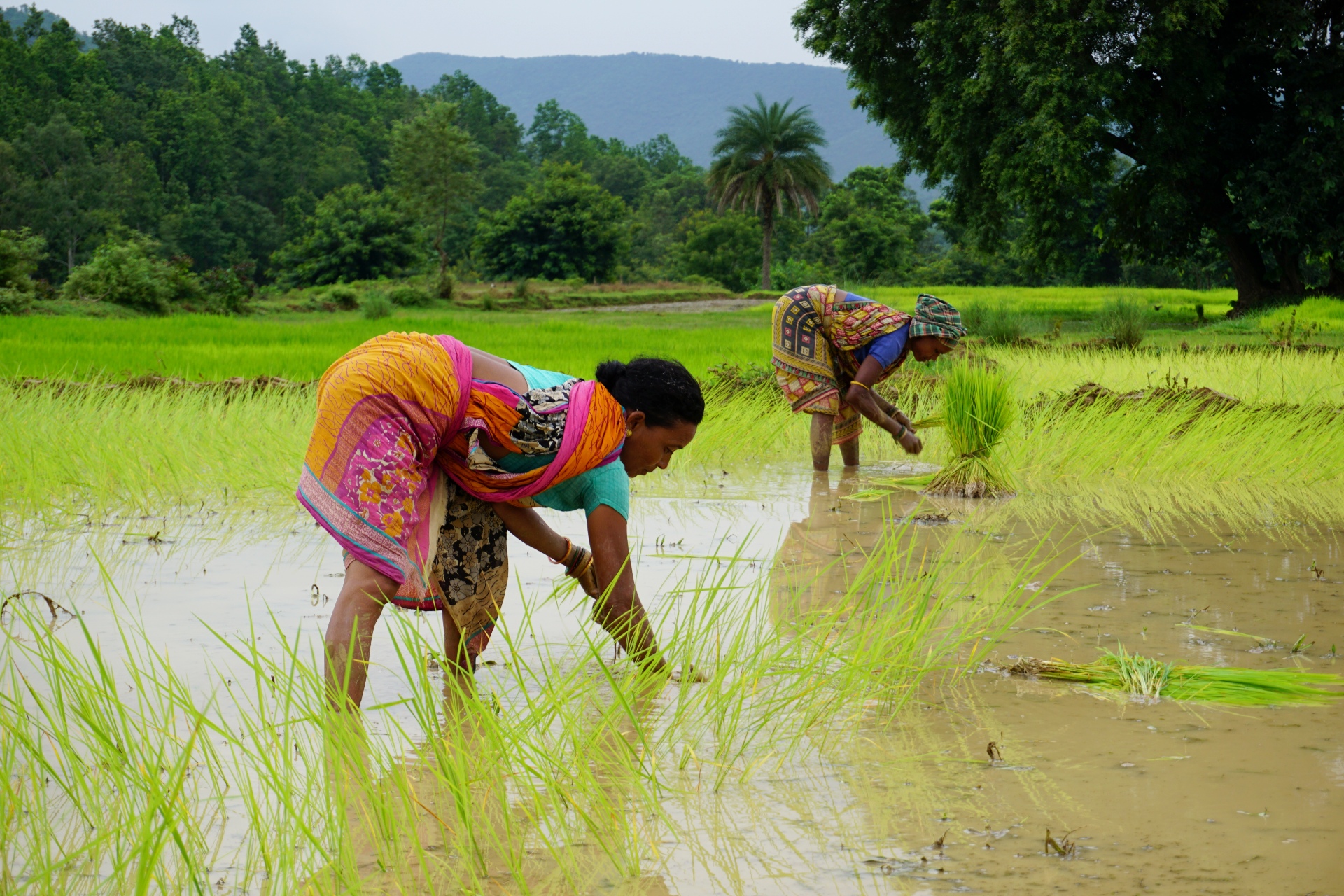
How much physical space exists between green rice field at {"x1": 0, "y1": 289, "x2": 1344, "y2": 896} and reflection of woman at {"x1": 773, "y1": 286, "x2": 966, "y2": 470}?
268 mm

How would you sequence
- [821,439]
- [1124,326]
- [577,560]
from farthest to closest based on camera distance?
[1124,326], [821,439], [577,560]

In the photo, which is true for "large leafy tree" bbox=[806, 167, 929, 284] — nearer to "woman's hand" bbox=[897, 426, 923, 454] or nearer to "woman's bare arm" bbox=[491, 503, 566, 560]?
"woman's hand" bbox=[897, 426, 923, 454]

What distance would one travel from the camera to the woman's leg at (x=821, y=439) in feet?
19.1

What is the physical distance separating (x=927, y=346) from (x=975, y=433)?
48 cm

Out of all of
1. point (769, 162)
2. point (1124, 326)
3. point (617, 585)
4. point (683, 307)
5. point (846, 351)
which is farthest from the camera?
point (769, 162)

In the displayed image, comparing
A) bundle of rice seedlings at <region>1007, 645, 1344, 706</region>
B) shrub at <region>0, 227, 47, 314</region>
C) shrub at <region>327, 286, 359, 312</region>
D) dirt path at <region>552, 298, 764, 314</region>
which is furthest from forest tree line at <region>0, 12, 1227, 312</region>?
bundle of rice seedlings at <region>1007, 645, 1344, 706</region>

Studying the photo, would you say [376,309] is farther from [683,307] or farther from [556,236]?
[556,236]

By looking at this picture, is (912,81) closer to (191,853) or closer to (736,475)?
(736,475)

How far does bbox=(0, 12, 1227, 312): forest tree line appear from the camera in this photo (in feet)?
114

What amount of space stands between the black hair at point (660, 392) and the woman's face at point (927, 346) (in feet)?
9.99

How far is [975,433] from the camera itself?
5.25 metres

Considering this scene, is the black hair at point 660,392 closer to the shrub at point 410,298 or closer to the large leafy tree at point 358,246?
the shrub at point 410,298

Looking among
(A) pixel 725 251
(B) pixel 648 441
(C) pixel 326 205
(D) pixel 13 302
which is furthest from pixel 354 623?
(A) pixel 725 251

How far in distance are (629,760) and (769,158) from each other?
152ft
